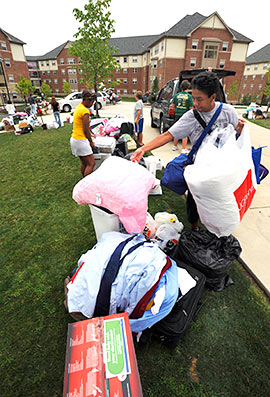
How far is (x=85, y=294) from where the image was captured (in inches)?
59.5

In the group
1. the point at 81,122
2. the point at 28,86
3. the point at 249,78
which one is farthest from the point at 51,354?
the point at 249,78

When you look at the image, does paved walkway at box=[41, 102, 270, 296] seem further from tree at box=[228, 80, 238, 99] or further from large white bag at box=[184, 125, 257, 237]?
tree at box=[228, 80, 238, 99]

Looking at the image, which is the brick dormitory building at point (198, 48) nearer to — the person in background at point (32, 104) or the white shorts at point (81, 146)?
the person in background at point (32, 104)

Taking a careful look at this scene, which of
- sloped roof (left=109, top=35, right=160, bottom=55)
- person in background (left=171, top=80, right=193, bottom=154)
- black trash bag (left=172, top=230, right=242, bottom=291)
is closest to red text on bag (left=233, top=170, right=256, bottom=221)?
black trash bag (left=172, top=230, right=242, bottom=291)

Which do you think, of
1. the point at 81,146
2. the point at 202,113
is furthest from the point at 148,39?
the point at 202,113

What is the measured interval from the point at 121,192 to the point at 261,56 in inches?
2209

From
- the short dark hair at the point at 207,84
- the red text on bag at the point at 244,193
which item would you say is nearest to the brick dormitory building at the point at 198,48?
the short dark hair at the point at 207,84

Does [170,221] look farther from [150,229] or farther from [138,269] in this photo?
[138,269]

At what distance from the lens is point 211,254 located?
6.50 ft

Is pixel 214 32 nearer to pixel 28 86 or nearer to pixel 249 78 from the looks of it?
pixel 249 78

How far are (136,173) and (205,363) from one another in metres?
1.68

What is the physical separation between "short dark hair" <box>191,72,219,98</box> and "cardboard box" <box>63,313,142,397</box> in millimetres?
1898

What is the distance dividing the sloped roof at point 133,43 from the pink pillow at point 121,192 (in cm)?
4604

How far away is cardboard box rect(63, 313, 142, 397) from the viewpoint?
101cm
